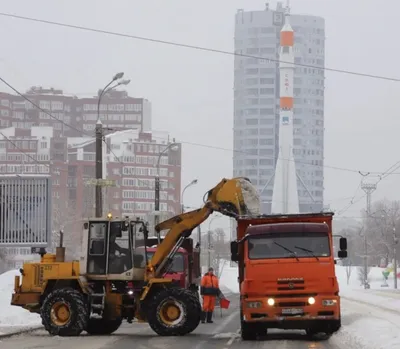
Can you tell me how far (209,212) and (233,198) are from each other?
25.7 inches

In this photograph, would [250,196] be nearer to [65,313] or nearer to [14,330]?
[65,313]

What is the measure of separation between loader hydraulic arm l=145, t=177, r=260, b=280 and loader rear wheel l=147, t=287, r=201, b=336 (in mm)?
1509

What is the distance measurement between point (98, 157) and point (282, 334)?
12933 mm

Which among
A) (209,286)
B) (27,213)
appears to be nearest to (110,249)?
(209,286)

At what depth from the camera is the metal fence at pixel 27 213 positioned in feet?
137

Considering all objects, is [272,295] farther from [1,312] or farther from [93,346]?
[1,312]

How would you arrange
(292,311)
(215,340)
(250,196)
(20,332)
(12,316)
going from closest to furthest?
(292,311) → (215,340) → (20,332) → (250,196) → (12,316)

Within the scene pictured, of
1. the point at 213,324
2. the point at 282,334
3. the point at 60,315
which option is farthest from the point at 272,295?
the point at 213,324

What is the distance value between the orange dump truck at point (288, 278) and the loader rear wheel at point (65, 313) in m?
3.56

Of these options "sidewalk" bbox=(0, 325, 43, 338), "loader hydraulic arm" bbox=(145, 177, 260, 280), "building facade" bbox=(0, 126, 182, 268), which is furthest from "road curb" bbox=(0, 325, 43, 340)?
"building facade" bbox=(0, 126, 182, 268)

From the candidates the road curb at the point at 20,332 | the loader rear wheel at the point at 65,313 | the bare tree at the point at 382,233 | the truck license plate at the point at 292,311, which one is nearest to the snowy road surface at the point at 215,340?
the road curb at the point at 20,332

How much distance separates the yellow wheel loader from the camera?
21.3 m

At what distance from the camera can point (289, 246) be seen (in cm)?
2055

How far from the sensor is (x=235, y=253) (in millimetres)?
20906
